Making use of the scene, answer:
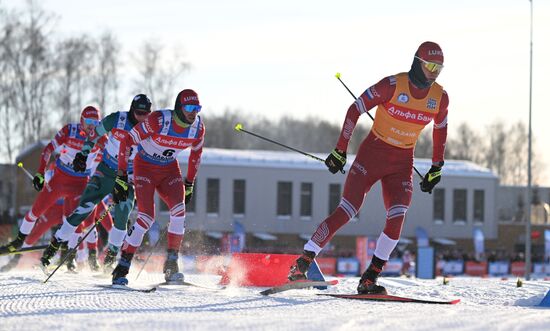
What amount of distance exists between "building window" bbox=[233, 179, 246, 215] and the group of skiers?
3882cm

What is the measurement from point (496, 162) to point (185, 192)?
9649 cm

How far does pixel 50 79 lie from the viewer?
4519 cm

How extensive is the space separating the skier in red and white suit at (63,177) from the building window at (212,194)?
121 ft

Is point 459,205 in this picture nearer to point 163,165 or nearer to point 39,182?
point 39,182

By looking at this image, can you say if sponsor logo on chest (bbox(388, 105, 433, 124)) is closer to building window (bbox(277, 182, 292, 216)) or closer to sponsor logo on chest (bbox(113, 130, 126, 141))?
sponsor logo on chest (bbox(113, 130, 126, 141))

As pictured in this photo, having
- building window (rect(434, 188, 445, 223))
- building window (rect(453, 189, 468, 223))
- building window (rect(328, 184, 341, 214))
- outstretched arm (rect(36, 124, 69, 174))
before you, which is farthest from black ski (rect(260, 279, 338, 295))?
building window (rect(453, 189, 468, 223))

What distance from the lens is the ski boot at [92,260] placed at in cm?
1388

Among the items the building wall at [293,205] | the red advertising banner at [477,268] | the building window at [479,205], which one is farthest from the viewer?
the building window at [479,205]

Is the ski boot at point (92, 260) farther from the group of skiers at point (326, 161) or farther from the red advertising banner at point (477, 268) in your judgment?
the red advertising banner at point (477, 268)

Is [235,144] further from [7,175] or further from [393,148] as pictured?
[393,148]

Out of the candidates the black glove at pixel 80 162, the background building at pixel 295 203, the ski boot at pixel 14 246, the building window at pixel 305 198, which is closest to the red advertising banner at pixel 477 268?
the background building at pixel 295 203

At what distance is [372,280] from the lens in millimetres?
8836

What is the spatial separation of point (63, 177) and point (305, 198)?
4007cm

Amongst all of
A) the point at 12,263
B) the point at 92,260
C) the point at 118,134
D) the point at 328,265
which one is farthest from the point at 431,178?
the point at 328,265
